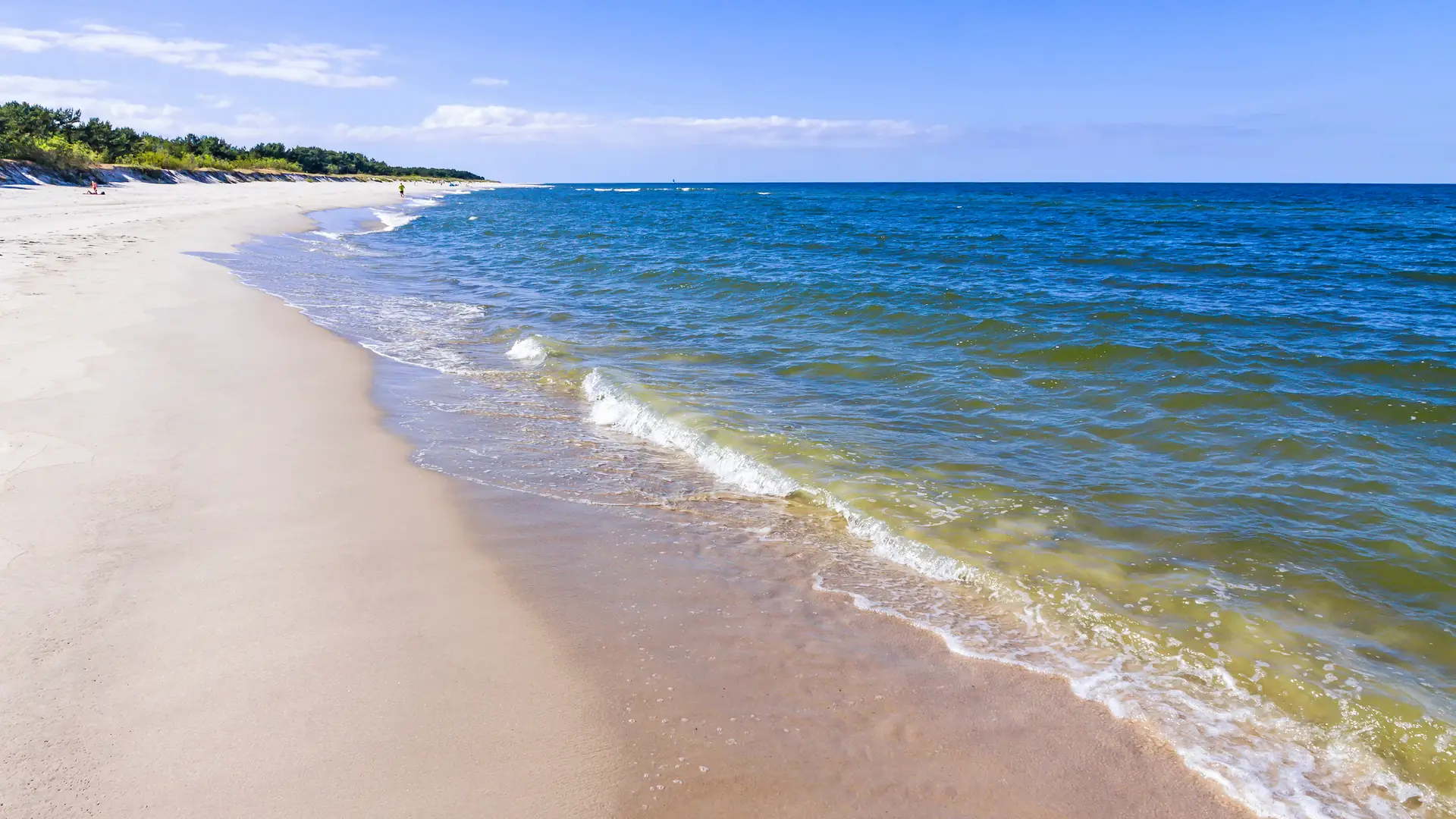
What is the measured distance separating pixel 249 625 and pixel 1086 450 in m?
7.17

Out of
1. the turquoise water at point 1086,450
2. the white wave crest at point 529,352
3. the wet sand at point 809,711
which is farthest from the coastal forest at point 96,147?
the wet sand at point 809,711

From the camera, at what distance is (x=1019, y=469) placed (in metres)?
7.09

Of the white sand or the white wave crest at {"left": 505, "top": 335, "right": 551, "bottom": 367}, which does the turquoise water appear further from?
the white sand

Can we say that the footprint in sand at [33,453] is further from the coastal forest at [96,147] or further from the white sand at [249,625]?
the coastal forest at [96,147]

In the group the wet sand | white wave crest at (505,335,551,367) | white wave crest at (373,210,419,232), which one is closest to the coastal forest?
white wave crest at (373,210,419,232)

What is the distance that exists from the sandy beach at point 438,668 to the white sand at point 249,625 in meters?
0.02

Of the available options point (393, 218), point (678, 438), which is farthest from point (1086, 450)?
point (393, 218)

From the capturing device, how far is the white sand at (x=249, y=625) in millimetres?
3078

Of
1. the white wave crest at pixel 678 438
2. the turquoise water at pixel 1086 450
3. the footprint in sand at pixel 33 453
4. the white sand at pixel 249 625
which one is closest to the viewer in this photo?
the white sand at pixel 249 625

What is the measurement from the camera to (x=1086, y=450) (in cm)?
764

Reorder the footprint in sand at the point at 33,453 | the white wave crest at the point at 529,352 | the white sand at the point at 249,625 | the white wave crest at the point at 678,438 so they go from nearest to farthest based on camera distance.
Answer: the white sand at the point at 249,625 → the footprint in sand at the point at 33,453 → the white wave crest at the point at 678,438 → the white wave crest at the point at 529,352

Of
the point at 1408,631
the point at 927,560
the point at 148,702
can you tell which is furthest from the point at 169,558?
the point at 1408,631

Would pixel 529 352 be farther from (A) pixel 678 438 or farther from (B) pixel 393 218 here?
(B) pixel 393 218

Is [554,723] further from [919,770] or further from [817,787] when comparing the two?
[919,770]
